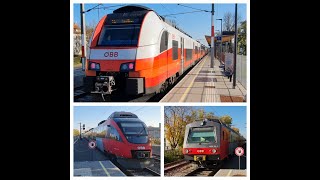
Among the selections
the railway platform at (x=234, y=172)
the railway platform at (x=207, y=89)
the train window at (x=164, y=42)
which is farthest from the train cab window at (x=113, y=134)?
the railway platform at (x=234, y=172)

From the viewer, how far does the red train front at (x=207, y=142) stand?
5184mm

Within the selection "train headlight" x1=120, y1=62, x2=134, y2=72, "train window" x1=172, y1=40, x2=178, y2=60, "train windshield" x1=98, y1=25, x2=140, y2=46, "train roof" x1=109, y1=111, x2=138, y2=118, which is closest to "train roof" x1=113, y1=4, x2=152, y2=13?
"train windshield" x1=98, y1=25, x2=140, y2=46

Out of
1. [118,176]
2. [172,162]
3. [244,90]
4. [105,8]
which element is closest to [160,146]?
[172,162]

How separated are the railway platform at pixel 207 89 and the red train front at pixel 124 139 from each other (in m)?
0.61

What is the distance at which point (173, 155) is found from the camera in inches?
201

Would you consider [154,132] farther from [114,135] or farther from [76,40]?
[76,40]

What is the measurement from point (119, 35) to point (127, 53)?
351 millimetres

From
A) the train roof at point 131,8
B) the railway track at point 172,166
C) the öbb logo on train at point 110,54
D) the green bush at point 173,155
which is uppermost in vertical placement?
the train roof at point 131,8

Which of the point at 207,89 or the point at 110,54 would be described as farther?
the point at 207,89

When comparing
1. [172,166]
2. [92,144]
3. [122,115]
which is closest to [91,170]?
[92,144]

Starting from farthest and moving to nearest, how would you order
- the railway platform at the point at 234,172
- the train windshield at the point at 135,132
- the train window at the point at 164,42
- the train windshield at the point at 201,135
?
the train window at the point at 164,42 < the train windshield at the point at 201,135 < the train windshield at the point at 135,132 < the railway platform at the point at 234,172

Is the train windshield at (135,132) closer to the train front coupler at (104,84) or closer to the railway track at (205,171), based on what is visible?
the train front coupler at (104,84)

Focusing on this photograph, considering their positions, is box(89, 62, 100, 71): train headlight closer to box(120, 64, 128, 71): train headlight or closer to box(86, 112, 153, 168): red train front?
box(120, 64, 128, 71): train headlight

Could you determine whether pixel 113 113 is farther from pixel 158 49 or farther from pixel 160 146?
pixel 158 49
